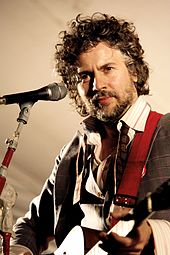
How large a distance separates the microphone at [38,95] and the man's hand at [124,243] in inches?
19.6

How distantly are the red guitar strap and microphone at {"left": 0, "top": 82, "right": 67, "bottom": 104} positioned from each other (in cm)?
26

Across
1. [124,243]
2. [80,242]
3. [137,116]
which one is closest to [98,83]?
[137,116]

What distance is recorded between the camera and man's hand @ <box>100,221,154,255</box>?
2.47ft

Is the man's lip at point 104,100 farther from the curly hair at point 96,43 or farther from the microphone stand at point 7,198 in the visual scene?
the microphone stand at point 7,198

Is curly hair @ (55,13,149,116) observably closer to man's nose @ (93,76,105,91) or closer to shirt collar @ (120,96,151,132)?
man's nose @ (93,76,105,91)

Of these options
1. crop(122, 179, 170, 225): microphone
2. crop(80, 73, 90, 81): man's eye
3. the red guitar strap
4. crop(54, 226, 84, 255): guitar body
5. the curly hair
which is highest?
the curly hair

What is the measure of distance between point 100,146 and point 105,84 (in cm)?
21

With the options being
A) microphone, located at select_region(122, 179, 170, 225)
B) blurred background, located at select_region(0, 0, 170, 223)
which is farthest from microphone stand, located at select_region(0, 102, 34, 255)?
blurred background, located at select_region(0, 0, 170, 223)

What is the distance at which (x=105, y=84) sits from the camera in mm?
1442

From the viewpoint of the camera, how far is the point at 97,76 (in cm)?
147

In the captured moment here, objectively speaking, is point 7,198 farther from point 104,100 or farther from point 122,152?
point 104,100

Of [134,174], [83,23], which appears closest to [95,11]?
[83,23]

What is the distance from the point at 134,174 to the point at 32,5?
3.09ft

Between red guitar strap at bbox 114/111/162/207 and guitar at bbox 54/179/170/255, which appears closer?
guitar at bbox 54/179/170/255
